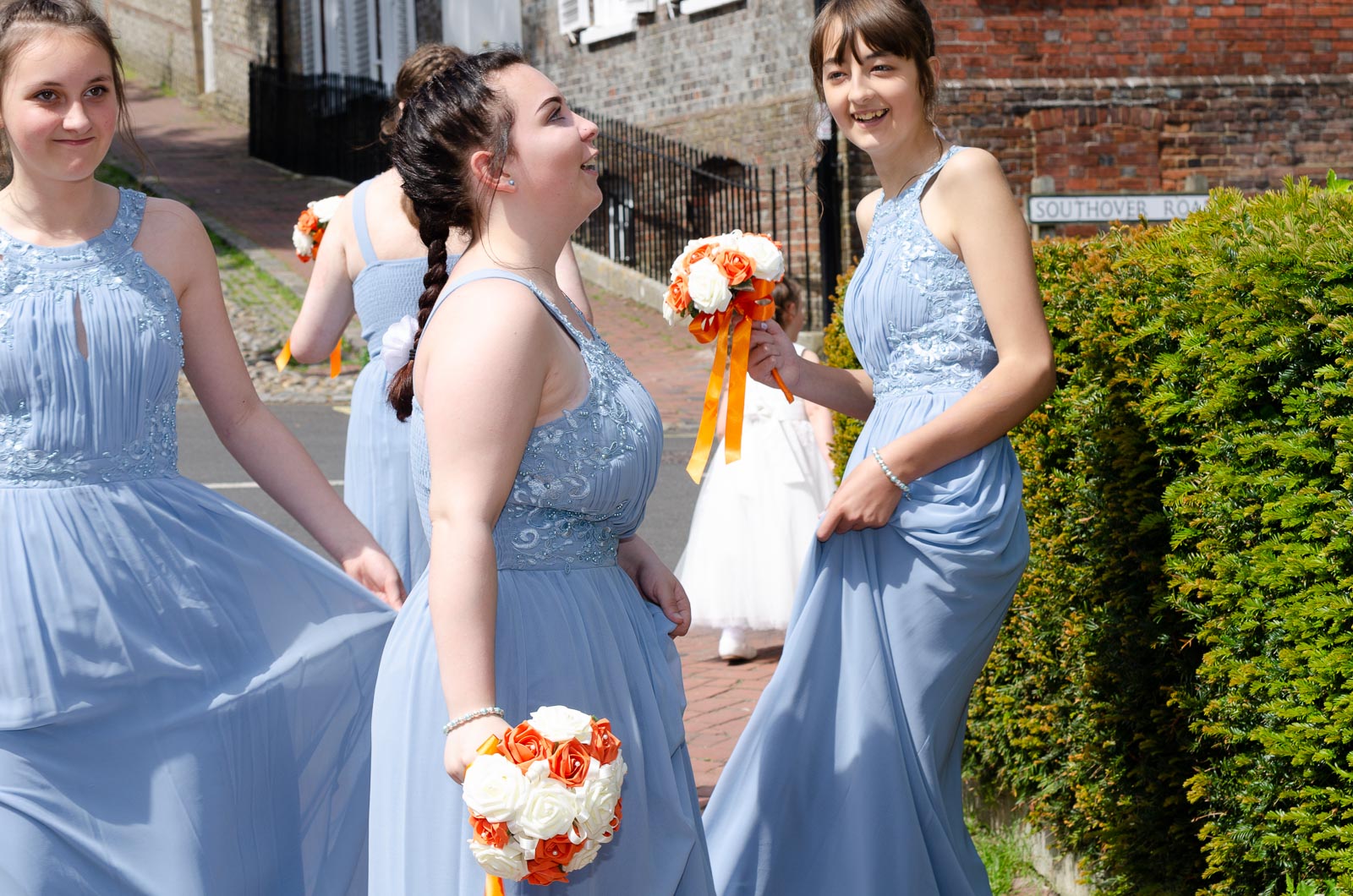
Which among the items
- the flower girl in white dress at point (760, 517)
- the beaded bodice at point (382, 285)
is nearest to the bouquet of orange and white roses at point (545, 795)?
the beaded bodice at point (382, 285)

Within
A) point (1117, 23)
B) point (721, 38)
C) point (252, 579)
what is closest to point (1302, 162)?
point (1117, 23)

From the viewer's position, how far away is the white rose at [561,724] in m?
2.22

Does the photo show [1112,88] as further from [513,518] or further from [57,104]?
[513,518]

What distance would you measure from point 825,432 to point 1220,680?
3.61 meters

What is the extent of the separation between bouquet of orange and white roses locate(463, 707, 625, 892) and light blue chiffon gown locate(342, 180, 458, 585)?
2131 millimetres

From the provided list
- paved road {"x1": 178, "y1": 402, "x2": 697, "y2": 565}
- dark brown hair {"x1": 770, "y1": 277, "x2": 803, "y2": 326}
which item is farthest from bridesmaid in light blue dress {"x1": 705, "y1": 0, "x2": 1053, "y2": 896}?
paved road {"x1": 178, "y1": 402, "x2": 697, "y2": 565}

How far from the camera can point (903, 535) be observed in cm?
339

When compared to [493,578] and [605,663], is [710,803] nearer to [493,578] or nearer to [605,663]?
[605,663]

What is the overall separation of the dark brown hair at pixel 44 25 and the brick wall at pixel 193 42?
31805mm

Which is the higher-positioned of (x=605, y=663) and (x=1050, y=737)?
(x=605, y=663)

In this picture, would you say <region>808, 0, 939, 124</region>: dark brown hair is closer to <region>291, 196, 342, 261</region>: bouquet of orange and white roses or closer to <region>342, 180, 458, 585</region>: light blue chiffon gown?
<region>342, 180, 458, 585</region>: light blue chiffon gown

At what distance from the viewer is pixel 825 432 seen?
6789 millimetres

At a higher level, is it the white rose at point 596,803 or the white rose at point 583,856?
the white rose at point 596,803

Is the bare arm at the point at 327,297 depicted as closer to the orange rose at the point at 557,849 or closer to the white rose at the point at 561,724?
the white rose at the point at 561,724
